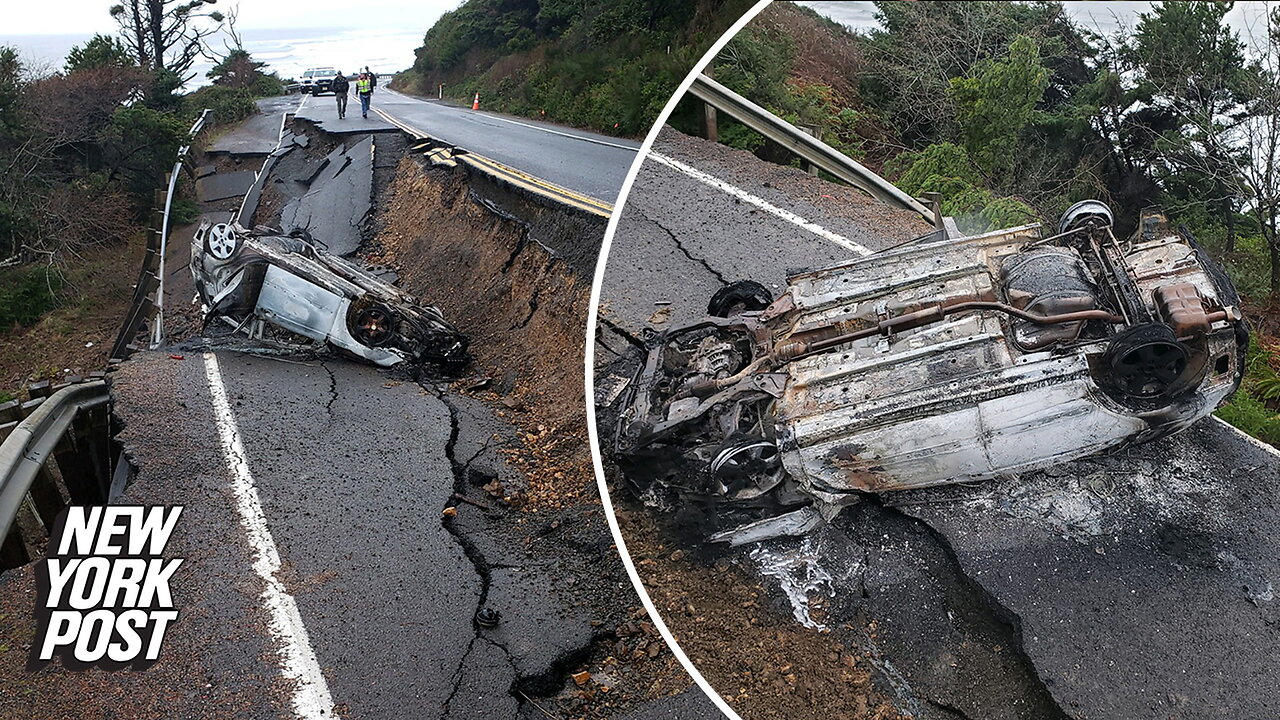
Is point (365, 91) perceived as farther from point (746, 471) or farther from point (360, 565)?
point (746, 471)

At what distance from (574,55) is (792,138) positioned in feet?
19.4

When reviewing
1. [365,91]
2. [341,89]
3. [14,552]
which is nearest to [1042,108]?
[14,552]

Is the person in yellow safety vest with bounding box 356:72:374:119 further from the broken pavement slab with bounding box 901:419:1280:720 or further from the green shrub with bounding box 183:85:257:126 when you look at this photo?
the broken pavement slab with bounding box 901:419:1280:720

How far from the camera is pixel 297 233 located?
891 cm

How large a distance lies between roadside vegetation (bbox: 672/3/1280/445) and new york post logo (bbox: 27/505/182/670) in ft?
12.2

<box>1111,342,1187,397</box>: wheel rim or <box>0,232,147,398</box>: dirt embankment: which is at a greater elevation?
<box>1111,342,1187,397</box>: wheel rim

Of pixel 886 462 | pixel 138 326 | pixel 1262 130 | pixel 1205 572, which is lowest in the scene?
pixel 138 326

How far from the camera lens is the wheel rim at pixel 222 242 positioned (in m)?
7.84

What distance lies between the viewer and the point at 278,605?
4082 millimetres

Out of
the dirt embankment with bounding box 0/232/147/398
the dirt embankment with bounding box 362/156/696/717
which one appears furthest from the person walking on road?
the dirt embankment with bounding box 0/232/147/398

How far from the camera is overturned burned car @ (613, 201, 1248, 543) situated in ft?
5.32

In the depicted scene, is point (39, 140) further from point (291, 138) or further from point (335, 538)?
point (335, 538)

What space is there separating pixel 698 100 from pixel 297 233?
828 cm

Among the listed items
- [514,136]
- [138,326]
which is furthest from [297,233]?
[514,136]
